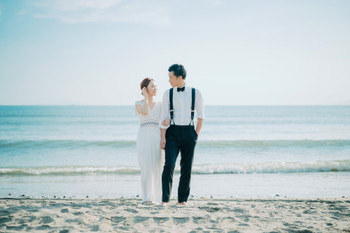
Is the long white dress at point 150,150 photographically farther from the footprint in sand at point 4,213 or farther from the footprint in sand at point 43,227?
the footprint in sand at point 4,213

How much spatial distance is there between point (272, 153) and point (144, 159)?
9.81m

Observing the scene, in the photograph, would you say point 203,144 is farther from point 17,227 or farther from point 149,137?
point 17,227

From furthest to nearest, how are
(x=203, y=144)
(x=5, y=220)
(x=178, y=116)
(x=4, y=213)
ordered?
(x=203, y=144) → (x=178, y=116) → (x=4, y=213) → (x=5, y=220)

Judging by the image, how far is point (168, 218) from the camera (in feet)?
12.8

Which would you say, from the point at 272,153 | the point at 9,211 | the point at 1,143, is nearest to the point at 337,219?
the point at 9,211

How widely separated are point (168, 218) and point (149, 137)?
1.24m

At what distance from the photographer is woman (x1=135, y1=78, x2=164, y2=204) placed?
4590 mm

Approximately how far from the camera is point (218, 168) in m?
9.63

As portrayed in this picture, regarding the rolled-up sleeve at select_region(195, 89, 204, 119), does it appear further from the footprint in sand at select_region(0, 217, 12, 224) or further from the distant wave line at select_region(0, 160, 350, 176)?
the distant wave line at select_region(0, 160, 350, 176)

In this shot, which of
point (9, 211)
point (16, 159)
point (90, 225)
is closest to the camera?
point (90, 225)

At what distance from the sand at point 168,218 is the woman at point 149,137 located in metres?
0.46

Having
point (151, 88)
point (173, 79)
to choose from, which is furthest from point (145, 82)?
point (173, 79)

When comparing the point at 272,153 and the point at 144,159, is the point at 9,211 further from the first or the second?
the point at 272,153

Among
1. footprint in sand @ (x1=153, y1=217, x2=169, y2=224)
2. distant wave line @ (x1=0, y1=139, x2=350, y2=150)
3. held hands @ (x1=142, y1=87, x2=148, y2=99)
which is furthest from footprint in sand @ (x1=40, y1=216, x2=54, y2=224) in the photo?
distant wave line @ (x1=0, y1=139, x2=350, y2=150)
